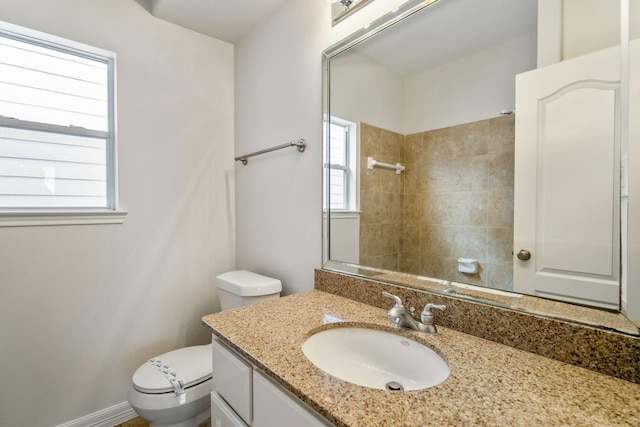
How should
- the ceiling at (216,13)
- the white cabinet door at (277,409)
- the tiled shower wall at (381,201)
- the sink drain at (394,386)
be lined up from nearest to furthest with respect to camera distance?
the white cabinet door at (277,409) → the sink drain at (394,386) → the tiled shower wall at (381,201) → the ceiling at (216,13)

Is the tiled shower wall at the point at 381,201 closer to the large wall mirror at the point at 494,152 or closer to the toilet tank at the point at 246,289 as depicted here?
the large wall mirror at the point at 494,152

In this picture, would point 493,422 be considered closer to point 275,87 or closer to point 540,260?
point 540,260

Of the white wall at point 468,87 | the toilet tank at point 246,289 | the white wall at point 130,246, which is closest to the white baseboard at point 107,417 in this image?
the white wall at point 130,246

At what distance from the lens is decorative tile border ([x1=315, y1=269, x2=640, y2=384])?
2.16ft

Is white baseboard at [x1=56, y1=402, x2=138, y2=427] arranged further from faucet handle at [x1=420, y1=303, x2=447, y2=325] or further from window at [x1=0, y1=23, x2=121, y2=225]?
faucet handle at [x1=420, y1=303, x2=447, y2=325]

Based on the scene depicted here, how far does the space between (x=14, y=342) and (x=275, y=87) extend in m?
1.79

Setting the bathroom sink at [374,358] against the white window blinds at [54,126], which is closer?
the bathroom sink at [374,358]

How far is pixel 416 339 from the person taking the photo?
868 mm

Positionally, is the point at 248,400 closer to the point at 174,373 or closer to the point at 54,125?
the point at 174,373

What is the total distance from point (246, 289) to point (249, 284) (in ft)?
0.12

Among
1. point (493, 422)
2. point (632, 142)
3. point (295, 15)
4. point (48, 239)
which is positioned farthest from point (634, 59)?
point (48, 239)

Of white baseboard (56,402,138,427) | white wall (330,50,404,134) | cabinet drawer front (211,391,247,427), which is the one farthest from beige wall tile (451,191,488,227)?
white baseboard (56,402,138,427)

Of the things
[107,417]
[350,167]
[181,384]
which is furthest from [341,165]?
[107,417]

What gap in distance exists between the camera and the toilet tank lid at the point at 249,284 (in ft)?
5.00
